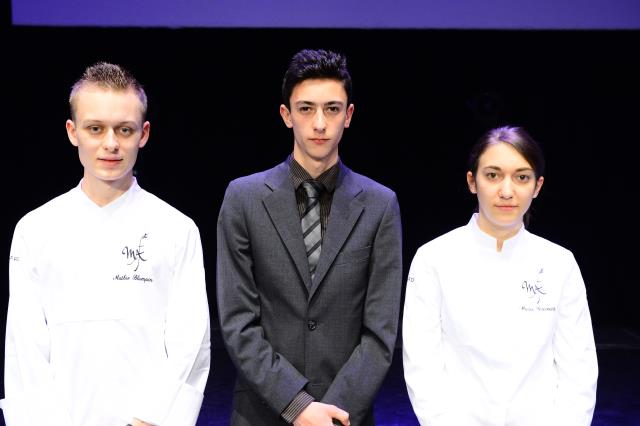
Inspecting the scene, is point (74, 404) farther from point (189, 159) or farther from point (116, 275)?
point (189, 159)

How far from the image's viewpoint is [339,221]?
206 centimetres

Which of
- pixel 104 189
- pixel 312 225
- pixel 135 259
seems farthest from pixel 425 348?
pixel 104 189

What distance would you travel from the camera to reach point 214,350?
4.86 m

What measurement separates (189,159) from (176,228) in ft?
10.3

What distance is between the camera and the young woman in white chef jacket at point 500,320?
1990mm

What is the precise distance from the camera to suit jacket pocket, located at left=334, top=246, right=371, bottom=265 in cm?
204

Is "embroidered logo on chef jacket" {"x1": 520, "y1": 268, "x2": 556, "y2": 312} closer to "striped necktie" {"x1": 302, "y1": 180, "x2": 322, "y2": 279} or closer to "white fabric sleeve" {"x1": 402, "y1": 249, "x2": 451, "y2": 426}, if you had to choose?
"white fabric sleeve" {"x1": 402, "y1": 249, "x2": 451, "y2": 426}

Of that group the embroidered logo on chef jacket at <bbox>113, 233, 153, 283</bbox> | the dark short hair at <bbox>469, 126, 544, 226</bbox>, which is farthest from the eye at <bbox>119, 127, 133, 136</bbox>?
the dark short hair at <bbox>469, 126, 544, 226</bbox>

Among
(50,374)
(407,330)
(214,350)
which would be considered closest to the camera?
(50,374)

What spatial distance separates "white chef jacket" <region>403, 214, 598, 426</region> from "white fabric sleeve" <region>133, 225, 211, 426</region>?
0.49 m

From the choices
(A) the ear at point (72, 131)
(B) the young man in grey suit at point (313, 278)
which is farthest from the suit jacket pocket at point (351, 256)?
(A) the ear at point (72, 131)

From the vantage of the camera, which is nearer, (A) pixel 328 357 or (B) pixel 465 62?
(A) pixel 328 357

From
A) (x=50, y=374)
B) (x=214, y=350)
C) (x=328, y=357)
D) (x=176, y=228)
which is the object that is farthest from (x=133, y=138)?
(x=214, y=350)

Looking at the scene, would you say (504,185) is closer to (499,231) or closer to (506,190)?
(506,190)
